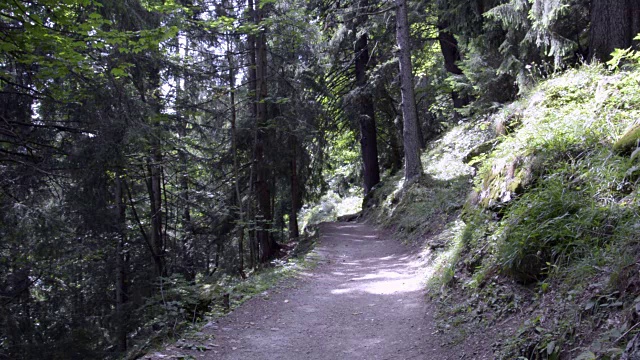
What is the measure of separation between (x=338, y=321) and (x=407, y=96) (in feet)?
29.7

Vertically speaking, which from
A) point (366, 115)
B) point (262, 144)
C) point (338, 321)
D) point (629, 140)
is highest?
point (366, 115)

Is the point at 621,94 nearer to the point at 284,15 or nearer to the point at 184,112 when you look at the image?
the point at 284,15

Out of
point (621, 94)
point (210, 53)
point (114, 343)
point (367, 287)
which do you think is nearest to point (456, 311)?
point (367, 287)

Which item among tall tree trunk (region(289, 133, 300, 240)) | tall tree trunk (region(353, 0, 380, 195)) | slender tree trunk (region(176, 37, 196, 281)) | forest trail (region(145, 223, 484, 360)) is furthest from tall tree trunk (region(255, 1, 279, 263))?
tall tree trunk (region(353, 0, 380, 195))

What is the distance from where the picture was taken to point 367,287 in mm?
8016

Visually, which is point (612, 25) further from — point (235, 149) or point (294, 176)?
point (294, 176)

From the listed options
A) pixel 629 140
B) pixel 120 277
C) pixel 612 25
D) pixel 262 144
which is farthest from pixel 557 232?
pixel 120 277

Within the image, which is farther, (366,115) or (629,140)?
(366,115)

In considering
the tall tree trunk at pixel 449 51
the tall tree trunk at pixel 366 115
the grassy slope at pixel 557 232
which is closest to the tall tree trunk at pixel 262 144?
the tall tree trunk at pixel 366 115

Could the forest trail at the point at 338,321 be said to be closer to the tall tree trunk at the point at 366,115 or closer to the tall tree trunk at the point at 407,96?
the tall tree trunk at the point at 407,96

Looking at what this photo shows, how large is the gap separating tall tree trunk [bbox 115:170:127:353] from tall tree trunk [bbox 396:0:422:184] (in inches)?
329

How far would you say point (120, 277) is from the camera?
12852 mm

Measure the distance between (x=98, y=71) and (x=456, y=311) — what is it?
25.4 feet

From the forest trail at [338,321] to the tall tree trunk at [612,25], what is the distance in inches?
197
